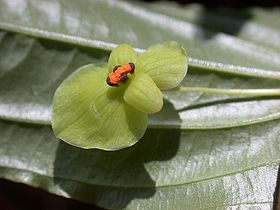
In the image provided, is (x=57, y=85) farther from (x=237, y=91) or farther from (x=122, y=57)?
(x=237, y=91)

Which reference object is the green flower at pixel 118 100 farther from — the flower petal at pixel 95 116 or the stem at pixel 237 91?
the stem at pixel 237 91

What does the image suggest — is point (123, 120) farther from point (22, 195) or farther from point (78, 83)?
point (22, 195)

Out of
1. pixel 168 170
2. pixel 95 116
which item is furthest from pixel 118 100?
pixel 168 170

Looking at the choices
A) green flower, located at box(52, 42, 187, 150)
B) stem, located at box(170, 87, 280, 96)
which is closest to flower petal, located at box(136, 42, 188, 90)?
green flower, located at box(52, 42, 187, 150)

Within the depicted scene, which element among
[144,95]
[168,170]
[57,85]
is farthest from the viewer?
[57,85]

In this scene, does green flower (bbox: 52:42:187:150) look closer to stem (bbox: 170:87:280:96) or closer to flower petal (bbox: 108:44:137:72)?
flower petal (bbox: 108:44:137:72)

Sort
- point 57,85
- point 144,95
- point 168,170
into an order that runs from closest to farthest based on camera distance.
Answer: point 144,95 → point 168,170 → point 57,85

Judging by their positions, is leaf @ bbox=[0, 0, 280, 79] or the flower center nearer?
the flower center
